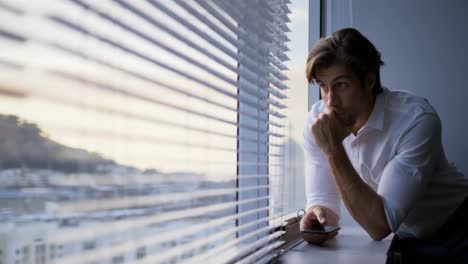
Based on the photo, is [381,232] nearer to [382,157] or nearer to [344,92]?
[382,157]

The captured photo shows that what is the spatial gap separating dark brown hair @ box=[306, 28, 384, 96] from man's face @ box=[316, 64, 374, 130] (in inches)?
0.8

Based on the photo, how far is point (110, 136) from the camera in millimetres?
643

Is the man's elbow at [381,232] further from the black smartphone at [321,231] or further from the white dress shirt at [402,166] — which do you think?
the black smartphone at [321,231]

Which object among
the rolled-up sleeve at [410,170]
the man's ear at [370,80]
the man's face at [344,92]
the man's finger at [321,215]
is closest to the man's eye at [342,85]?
the man's face at [344,92]

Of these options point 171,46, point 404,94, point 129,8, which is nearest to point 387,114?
point 404,94

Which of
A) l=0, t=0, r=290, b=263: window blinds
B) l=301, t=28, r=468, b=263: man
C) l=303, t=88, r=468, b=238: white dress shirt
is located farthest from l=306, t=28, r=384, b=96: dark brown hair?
l=0, t=0, r=290, b=263: window blinds

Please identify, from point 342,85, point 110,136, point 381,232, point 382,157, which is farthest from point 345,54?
point 110,136

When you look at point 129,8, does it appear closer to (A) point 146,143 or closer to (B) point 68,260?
(A) point 146,143

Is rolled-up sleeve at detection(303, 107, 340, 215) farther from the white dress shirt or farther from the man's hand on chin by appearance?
the man's hand on chin

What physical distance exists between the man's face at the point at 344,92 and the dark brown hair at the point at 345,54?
0.06 feet

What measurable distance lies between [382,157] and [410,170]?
7.4 inches

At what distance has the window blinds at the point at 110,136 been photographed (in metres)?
0.51

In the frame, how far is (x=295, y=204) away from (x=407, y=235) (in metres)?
0.82

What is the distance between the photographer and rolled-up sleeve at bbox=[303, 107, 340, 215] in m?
1.72
